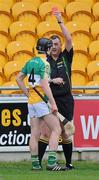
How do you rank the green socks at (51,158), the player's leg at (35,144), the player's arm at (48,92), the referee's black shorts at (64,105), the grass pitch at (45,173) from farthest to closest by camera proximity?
the referee's black shorts at (64,105)
the player's leg at (35,144)
the green socks at (51,158)
the player's arm at (48,92)
the grass pitch at (45,173)

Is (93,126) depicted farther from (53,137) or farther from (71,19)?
(71,19)

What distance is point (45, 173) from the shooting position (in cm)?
867

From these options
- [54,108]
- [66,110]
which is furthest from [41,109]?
[66,110]

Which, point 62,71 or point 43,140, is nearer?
point 62,71

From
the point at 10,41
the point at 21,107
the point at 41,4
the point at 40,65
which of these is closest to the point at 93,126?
the point at 21,107

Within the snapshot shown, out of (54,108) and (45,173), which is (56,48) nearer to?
(54,108)

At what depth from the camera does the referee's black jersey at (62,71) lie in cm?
927

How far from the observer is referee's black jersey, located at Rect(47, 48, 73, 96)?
30.4 feet

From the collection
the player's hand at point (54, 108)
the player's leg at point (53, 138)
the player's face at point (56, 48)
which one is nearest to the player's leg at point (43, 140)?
the player's leg at point (53, 138)

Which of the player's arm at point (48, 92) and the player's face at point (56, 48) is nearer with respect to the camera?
the player's arm at point (48, 92)

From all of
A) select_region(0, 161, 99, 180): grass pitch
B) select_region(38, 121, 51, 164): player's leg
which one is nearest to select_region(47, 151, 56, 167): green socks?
select_region(0, 161, 99, 180): grass pitch

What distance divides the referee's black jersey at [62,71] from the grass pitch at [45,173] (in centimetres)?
109

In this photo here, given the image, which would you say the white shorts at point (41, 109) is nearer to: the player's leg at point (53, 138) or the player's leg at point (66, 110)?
the player's leg at point (53, 138)

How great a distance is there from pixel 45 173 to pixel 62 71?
4.78 feet
